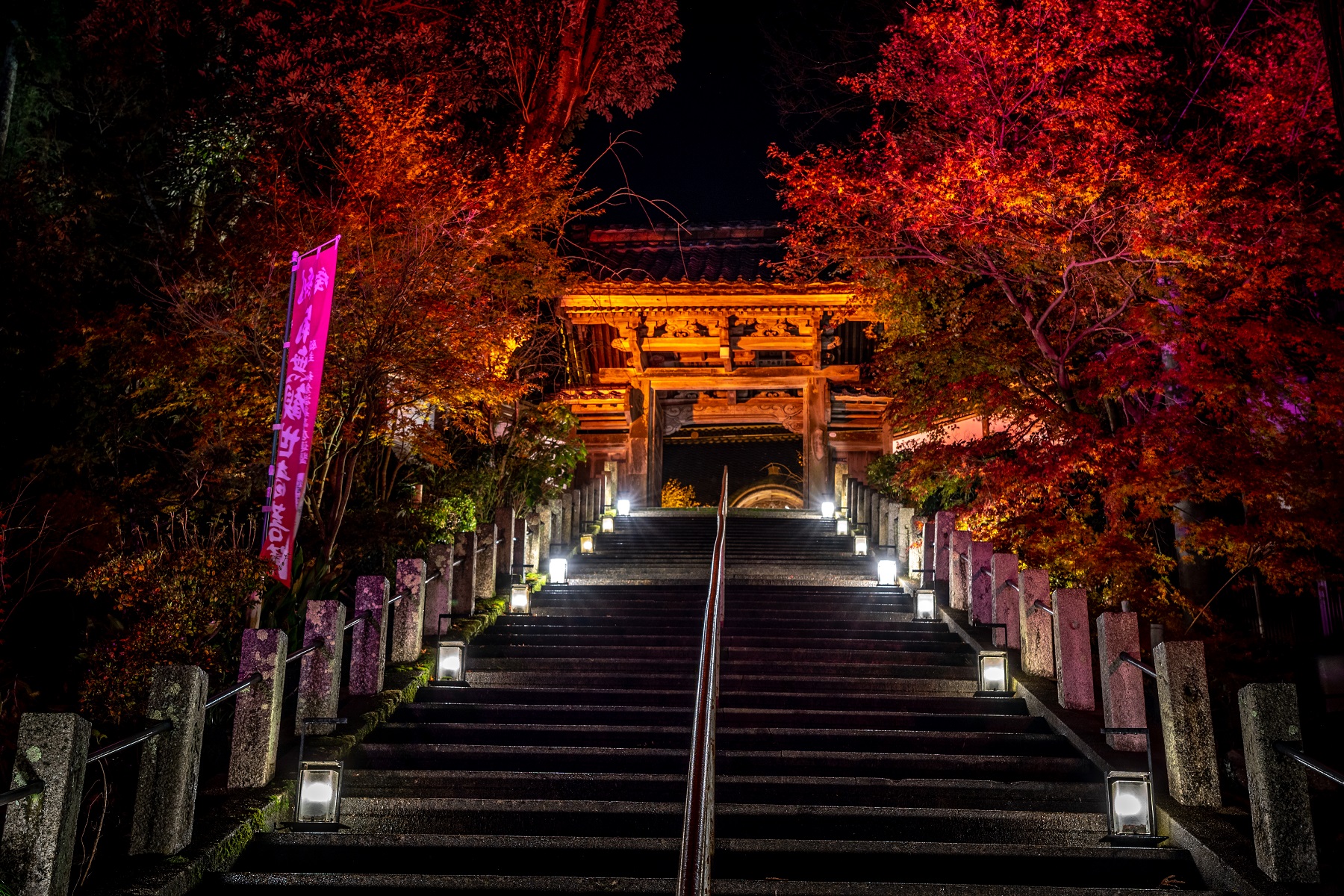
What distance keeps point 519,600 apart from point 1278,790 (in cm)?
698

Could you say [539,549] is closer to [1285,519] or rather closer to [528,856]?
[528,856]

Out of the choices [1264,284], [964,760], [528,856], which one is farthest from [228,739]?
[1264,284]

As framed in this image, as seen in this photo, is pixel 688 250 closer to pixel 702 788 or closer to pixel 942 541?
pixel 942 541

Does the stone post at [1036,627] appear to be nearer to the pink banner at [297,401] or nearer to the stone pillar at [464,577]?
the stone pillar at [464,577]

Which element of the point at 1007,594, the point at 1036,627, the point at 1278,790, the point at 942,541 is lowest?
the point at 1278,790

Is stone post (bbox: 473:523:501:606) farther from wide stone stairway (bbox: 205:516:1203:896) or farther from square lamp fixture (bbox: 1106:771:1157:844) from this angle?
square lamp fixture (bbox: 1106:771:1157:844)

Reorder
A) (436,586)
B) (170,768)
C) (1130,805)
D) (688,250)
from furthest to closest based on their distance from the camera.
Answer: (688,250)
(436,586)
(1130,805)
(170,768)

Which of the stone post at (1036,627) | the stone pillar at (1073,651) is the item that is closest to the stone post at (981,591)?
the stone post at (1036,627)

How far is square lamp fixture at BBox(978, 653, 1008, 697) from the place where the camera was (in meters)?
7.12

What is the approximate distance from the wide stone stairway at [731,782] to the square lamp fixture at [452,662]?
0.17m

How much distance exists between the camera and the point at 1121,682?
5566mm

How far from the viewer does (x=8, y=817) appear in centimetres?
366

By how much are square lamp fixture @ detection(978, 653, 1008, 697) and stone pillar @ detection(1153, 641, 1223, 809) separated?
1.98 metres

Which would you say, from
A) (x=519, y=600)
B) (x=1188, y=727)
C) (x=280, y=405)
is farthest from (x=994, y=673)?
(x=280, y=405)
